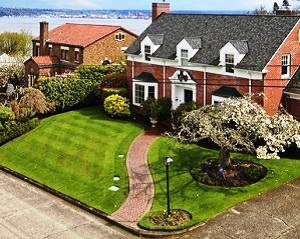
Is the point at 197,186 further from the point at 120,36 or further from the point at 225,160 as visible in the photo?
the point at 120,36

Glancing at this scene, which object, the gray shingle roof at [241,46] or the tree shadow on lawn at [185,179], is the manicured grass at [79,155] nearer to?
the tree shadow on lawn at [185,179]

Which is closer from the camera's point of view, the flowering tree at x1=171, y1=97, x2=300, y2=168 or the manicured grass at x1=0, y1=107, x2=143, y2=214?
the flowering tree at x1=171, y1=97, x2=300, y2=168

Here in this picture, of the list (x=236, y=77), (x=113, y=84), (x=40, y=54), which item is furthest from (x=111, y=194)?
(x=40, y=54)

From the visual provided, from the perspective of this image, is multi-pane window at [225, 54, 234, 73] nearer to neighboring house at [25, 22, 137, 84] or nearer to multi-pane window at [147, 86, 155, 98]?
multi-pane window at [147, 86, 155, 98]

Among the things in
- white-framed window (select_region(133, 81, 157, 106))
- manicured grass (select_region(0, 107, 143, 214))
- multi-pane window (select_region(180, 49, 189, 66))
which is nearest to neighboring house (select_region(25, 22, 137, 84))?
manicured grass (select_region(0, 107, 143, 214))

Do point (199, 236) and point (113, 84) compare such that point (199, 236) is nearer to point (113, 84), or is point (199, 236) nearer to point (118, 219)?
point (118, 219)

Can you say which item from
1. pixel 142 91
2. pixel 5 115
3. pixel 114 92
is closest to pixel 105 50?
pixel 114 92
